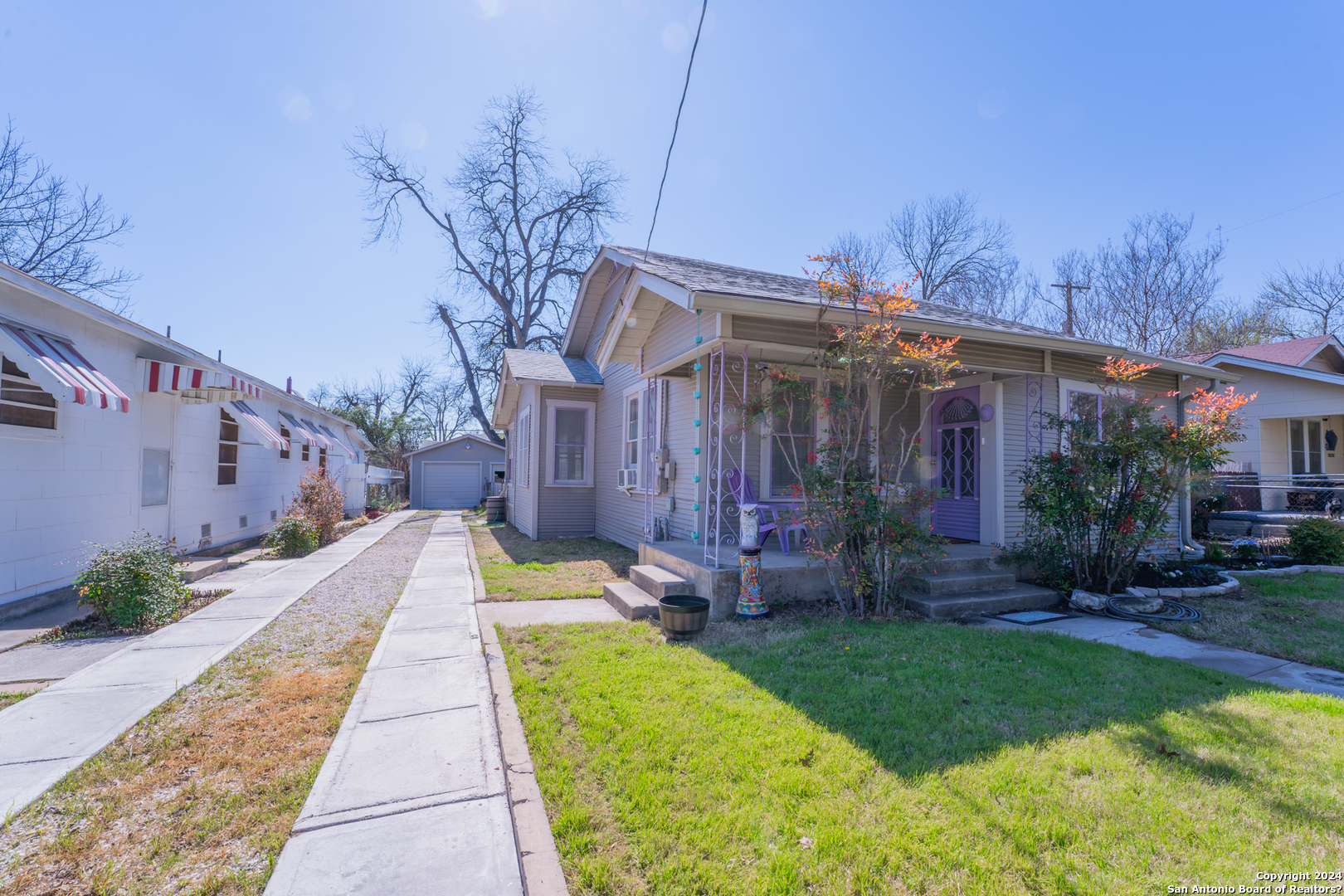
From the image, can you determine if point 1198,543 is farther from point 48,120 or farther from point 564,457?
point 48,120

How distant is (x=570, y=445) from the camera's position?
42.7 ft

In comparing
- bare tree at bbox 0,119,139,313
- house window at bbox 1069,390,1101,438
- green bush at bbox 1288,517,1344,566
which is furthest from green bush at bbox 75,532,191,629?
bare tree at bbox 0,119,139,313

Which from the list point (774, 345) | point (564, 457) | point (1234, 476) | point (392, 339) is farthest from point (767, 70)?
point (392, 339)

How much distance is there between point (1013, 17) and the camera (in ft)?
26.3

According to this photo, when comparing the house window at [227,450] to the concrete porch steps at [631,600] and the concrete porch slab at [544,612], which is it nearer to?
the concrete porch slab at [544,612]

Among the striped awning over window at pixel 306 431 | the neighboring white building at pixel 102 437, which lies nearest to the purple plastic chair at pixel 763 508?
the neighboring white building at pixel 102 437

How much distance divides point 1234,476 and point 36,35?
23.6m

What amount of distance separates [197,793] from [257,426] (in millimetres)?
8728

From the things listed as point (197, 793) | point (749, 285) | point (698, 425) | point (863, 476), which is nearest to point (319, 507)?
point (698, 425)

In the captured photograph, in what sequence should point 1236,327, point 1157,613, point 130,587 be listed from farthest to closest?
point 1236,327 < point 1157,613 < point 130,587

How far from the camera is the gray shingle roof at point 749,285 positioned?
247 inches

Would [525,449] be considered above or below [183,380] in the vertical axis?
below

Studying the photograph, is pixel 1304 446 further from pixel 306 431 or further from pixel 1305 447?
pixel 306 431

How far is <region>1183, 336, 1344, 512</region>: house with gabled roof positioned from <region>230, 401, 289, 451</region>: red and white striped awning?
19296 millimetres
